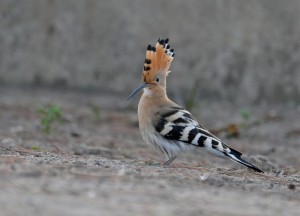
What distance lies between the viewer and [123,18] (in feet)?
40.9

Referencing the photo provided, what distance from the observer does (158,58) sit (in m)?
6.96

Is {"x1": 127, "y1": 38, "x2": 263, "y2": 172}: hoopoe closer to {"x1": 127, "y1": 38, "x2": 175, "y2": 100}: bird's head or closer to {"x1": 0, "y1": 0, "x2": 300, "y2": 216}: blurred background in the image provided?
{"x1": 127, "y1": 38, "x2": 175, "y2": 100}: bird's head

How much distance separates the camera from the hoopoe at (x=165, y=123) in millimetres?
6379

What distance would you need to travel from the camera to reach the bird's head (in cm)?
690

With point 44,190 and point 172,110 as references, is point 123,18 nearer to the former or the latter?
point 172,110

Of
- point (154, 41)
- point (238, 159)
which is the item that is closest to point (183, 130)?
point (238, 159)

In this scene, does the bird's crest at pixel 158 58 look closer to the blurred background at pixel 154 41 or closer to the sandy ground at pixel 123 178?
the sandy ground at pixel 123 178

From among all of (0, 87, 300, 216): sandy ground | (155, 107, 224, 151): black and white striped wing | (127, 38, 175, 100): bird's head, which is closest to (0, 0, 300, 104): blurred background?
(0, 87, 300, 216): sandy ground

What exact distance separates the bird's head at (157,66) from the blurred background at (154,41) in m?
5.08

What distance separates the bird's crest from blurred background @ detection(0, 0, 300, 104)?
510cm

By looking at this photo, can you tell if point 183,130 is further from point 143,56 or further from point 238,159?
point 143,56

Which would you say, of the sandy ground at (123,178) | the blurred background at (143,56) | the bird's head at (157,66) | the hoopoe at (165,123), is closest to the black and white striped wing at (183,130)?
the hoopoe at (165,123)

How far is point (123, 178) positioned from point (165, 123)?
140 centimetres

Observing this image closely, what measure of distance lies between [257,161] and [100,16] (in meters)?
5.94
